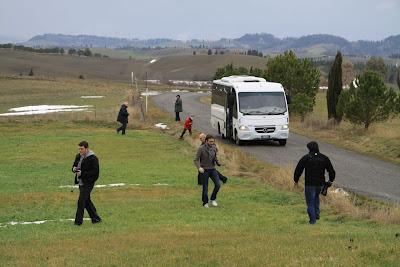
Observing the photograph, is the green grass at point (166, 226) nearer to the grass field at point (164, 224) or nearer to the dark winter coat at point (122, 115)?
the grass field at point (164, 224)

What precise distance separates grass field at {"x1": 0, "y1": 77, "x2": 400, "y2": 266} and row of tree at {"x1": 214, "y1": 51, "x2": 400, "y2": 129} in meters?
11.8

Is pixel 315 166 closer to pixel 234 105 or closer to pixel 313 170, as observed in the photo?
pixel 313 170

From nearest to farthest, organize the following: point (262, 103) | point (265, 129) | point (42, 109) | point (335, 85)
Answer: point (265, 129), point (262, 103), point (335, 85), point (42, 109)

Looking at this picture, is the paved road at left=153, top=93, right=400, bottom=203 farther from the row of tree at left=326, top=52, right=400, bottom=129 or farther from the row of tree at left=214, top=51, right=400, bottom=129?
the row of tree at left=214, top=51, right=400, bottom=129

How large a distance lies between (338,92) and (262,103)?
12.3 m

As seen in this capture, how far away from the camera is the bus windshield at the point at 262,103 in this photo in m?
31.9

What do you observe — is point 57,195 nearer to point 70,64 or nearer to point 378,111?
point 378,111

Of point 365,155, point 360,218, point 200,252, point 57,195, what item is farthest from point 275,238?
point 365,155

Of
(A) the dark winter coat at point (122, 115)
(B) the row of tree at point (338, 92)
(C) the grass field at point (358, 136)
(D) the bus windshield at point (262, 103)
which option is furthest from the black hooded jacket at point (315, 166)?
(B) the row of tree at point (338, 92)

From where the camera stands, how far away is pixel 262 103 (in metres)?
32.1

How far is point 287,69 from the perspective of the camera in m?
49.0

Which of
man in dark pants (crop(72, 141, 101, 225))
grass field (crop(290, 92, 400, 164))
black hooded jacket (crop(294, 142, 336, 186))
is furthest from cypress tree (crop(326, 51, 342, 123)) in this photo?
man in dark pants (crop(72, 141, 101, 225))

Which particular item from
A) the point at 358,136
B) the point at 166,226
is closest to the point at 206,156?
the point at 166,226

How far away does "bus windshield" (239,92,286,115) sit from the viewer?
105 ft
